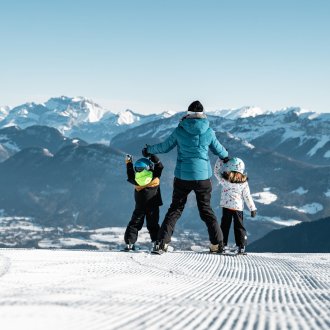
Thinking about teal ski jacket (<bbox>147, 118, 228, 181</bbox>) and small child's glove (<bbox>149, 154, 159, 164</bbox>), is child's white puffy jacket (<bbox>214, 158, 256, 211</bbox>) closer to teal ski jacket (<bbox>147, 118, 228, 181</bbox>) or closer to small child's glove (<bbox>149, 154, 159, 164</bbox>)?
teal ski jacket (<bbox>147, 118, 228, 181</bbox>)

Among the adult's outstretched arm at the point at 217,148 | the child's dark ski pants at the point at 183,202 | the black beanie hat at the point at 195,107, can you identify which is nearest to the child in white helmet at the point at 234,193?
the adult's outstretched arm at the point at 217,148

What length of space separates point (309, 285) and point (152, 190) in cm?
534

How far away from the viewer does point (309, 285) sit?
26.2ft

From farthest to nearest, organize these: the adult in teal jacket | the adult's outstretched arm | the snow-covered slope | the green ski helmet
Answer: the green ski helmet
the adult's outstretched arm
the adult in teal jacket
the snow-covered slope

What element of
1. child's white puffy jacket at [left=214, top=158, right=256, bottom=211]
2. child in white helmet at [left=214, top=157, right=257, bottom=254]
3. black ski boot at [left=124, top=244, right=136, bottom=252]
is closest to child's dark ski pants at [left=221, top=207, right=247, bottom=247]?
child in white helmet at [left=214, top=157, right=257, bottom=254]

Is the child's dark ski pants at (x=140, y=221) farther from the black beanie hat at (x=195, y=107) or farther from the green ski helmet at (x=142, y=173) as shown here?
the black beanie hat at (x=195, y=107)

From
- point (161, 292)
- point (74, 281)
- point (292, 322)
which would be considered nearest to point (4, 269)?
point (74, 281)

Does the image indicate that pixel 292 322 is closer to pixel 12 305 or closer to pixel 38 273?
pixel 12 305

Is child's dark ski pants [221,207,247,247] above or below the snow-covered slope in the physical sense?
above

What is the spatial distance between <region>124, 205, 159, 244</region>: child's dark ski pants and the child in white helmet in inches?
68.3

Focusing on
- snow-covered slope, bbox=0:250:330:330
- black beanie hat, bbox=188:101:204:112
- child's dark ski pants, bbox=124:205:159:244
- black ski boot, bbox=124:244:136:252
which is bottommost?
snow-covered slope, bbox=0:250:330:330

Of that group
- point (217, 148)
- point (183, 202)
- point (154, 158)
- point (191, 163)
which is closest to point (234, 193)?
point (217, 148)

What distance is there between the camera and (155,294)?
581cm

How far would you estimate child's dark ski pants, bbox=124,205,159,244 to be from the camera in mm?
12344
